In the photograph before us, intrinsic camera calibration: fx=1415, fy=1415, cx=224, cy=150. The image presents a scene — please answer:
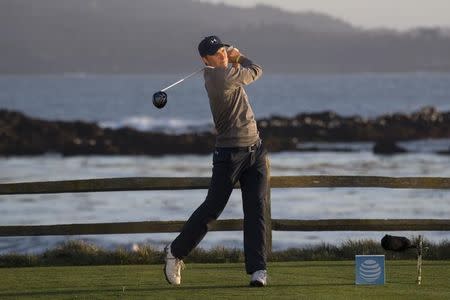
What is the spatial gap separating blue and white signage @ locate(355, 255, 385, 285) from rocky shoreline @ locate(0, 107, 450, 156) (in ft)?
130

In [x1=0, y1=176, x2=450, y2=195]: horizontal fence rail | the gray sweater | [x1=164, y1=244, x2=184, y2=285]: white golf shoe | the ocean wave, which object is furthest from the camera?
the ocean wave

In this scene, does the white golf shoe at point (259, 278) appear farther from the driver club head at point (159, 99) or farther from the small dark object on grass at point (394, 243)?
the driver club head at point (159, 99)

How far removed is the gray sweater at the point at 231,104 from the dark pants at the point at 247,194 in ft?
0.35

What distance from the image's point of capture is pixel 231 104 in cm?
1086

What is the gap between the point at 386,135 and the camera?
196 feet

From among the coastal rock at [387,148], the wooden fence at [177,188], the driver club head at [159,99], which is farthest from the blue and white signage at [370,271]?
the coastal rock at [387,148]

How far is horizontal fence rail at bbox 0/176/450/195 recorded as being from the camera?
43.2 ft

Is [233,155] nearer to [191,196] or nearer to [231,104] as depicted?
[231,104]

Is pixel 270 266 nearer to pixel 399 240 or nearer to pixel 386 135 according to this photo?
pixel 399 240

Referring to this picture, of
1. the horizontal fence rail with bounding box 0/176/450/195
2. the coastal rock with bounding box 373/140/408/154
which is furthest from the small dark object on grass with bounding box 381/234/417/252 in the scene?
the coastal rock with bounding box 373/140/408/154

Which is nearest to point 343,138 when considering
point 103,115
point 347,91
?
point 103,115

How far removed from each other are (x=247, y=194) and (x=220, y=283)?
966mm

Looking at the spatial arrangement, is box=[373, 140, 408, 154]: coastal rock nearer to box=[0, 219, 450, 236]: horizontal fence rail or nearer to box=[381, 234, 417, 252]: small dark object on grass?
box=[0, 219, 450, 236]: horizontal fence rail

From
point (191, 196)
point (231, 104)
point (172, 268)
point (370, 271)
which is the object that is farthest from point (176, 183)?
point (191, 196)
